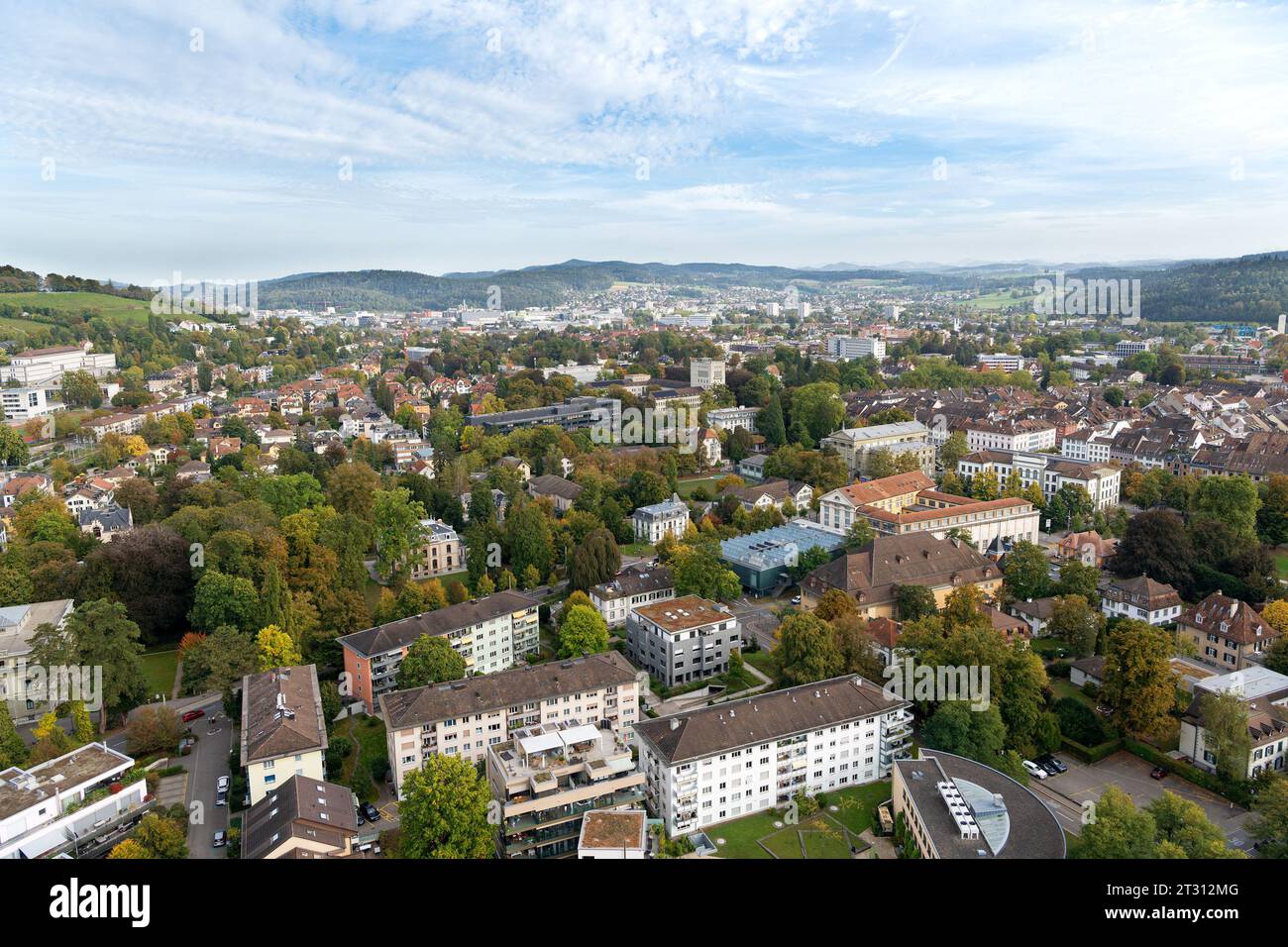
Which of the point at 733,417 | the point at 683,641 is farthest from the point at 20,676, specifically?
the point at 733,417

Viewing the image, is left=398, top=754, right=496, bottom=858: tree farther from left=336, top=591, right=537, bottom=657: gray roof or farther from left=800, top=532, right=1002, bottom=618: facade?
left=800, top=532, right=1002, bottom=618: facade

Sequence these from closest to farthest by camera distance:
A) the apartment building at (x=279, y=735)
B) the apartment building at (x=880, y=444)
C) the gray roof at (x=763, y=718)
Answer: the apartment building at (x=279, y=735)
the gray roof at (x=763, y=718)
the apartment building at (x=880, y=444)

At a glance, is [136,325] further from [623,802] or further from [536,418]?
[623,802]

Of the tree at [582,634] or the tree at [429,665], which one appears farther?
the tree at [582,634]

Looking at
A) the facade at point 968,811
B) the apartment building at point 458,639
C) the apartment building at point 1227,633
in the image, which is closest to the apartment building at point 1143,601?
the apartment building at point 1227,633

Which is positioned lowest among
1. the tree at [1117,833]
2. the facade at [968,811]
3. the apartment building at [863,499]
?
the facade at [968,811]

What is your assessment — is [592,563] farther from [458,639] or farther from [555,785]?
[555,785]

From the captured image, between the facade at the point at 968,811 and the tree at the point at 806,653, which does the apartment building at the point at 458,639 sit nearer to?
the tree at the point at 806,653
